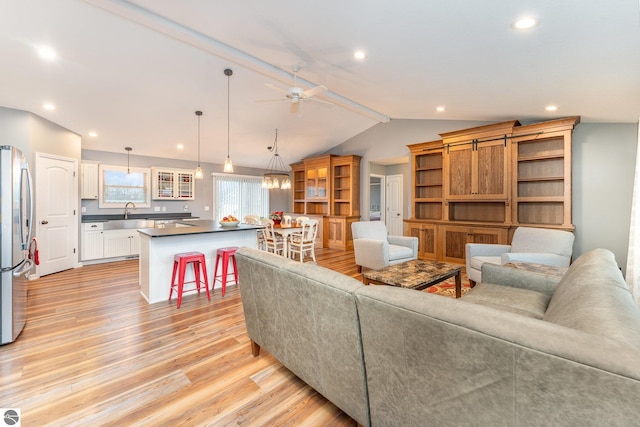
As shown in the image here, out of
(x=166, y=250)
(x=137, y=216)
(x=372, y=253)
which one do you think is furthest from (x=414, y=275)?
(x=137, y=216)

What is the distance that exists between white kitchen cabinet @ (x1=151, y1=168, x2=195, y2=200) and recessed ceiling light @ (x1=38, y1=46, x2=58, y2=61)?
3672 millimetres

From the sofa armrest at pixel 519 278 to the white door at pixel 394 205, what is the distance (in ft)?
17.7

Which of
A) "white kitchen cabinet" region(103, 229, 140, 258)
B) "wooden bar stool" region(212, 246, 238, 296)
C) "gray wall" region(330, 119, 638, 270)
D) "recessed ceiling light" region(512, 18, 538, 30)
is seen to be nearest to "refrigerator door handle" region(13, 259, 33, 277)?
"wooden bar stool" region(212, 246, 238, 296)

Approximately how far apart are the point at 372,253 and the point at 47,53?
485 cm

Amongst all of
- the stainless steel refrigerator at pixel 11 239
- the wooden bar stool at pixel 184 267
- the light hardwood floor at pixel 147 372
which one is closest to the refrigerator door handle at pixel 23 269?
the stainless steel refrigerator at pixel 11 239

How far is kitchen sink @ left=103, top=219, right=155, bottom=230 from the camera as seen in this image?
5.80 meters

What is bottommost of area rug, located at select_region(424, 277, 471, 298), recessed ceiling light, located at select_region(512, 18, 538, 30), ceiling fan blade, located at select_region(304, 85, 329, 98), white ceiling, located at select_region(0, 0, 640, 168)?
area rug, located at select_region(424, 277, 471, 298)

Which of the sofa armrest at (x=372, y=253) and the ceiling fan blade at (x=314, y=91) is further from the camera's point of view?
the sofa armrest at (x=372, y=253)

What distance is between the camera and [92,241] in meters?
5.60

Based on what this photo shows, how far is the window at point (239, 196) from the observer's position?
799cm

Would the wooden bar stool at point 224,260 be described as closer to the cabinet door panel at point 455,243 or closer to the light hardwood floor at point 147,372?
the light hardwood floor at point 147,372

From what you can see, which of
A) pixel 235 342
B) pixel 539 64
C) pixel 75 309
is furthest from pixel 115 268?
pixel 539 64

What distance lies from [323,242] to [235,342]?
533 centimetres

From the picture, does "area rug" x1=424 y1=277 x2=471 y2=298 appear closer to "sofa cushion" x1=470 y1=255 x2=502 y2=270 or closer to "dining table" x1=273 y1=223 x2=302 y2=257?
"sofa cushion" x1=470 y1=255 x2=502 y2=270
